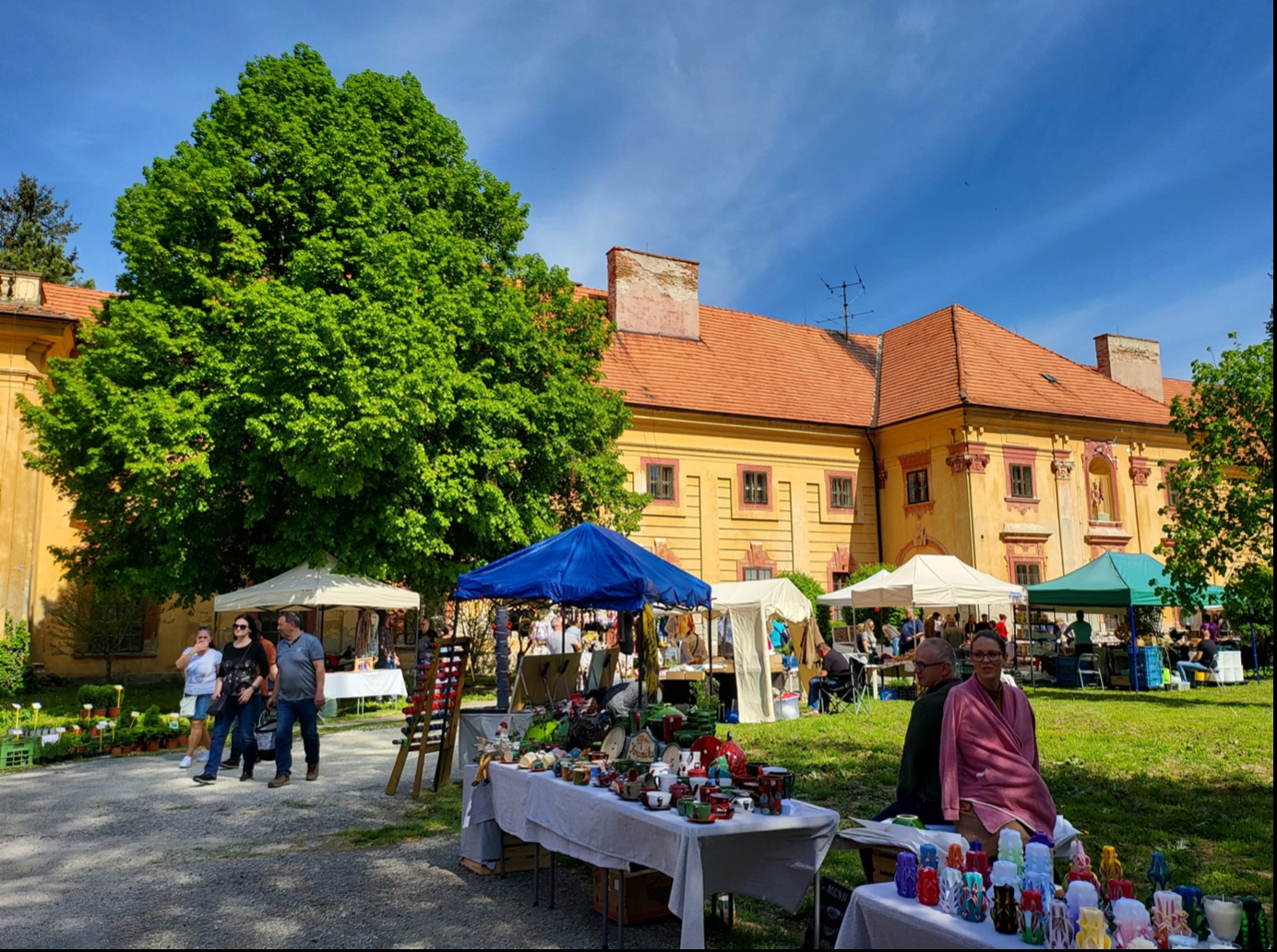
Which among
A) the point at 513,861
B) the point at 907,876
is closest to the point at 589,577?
the point at 513,861

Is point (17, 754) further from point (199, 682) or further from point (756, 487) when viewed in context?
point (756, 487)

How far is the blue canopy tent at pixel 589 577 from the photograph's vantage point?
8188 mm

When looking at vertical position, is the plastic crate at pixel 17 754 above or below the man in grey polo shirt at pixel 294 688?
below

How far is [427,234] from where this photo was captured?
18750mm

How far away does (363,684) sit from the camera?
17.7 meters

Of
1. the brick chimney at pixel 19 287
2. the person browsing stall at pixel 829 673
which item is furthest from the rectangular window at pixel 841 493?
the brick chimney at pixel 19 287

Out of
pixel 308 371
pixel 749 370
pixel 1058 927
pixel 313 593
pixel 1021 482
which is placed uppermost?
pixel 749 370

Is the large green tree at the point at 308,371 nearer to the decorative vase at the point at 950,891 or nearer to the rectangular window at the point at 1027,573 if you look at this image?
the decorative vase at the point at 950,891

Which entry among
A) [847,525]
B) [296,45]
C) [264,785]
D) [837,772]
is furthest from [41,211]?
[837,772]

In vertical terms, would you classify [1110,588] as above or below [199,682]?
above

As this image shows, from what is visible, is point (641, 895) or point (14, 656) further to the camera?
point (14, 656)

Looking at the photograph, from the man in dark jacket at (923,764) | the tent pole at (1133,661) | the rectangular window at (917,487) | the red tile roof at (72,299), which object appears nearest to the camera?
the man in dark jacket at (923,764)

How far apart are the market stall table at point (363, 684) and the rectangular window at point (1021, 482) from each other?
2060 cm

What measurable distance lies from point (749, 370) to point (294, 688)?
24182 millimetres
